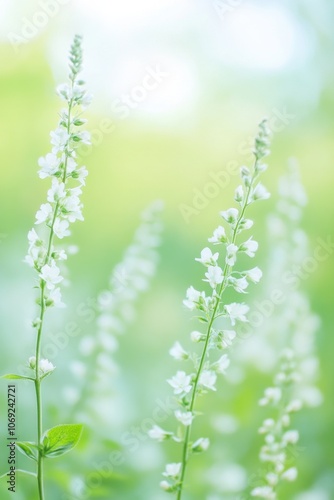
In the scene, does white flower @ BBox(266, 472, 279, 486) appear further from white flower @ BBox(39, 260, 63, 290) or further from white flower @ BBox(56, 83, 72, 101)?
white flower @ BBox(56, 83, 72, 101)

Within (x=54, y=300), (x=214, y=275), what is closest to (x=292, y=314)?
(x=214, y=275)

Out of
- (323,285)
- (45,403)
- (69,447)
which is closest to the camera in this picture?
(69,447)

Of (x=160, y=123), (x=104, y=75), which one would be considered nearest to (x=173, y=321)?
(x=160, y=123)

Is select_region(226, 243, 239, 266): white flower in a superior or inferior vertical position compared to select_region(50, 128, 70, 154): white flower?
inferior

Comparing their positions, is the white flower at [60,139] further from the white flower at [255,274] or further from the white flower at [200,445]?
the white flower at [200,445]

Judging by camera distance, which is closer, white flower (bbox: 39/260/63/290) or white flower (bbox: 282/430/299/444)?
white flower (bbox: 39/260/63/290)

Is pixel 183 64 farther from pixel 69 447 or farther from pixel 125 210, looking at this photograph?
pixel 69 447

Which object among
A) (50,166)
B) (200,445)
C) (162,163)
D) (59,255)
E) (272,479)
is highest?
(162,163)

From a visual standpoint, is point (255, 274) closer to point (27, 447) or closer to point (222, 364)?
point (222, 364)

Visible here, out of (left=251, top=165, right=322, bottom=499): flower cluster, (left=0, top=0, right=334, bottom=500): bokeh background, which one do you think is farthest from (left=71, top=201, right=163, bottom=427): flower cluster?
(left=251, top=165, right=322, bottom=499): flower cluster
